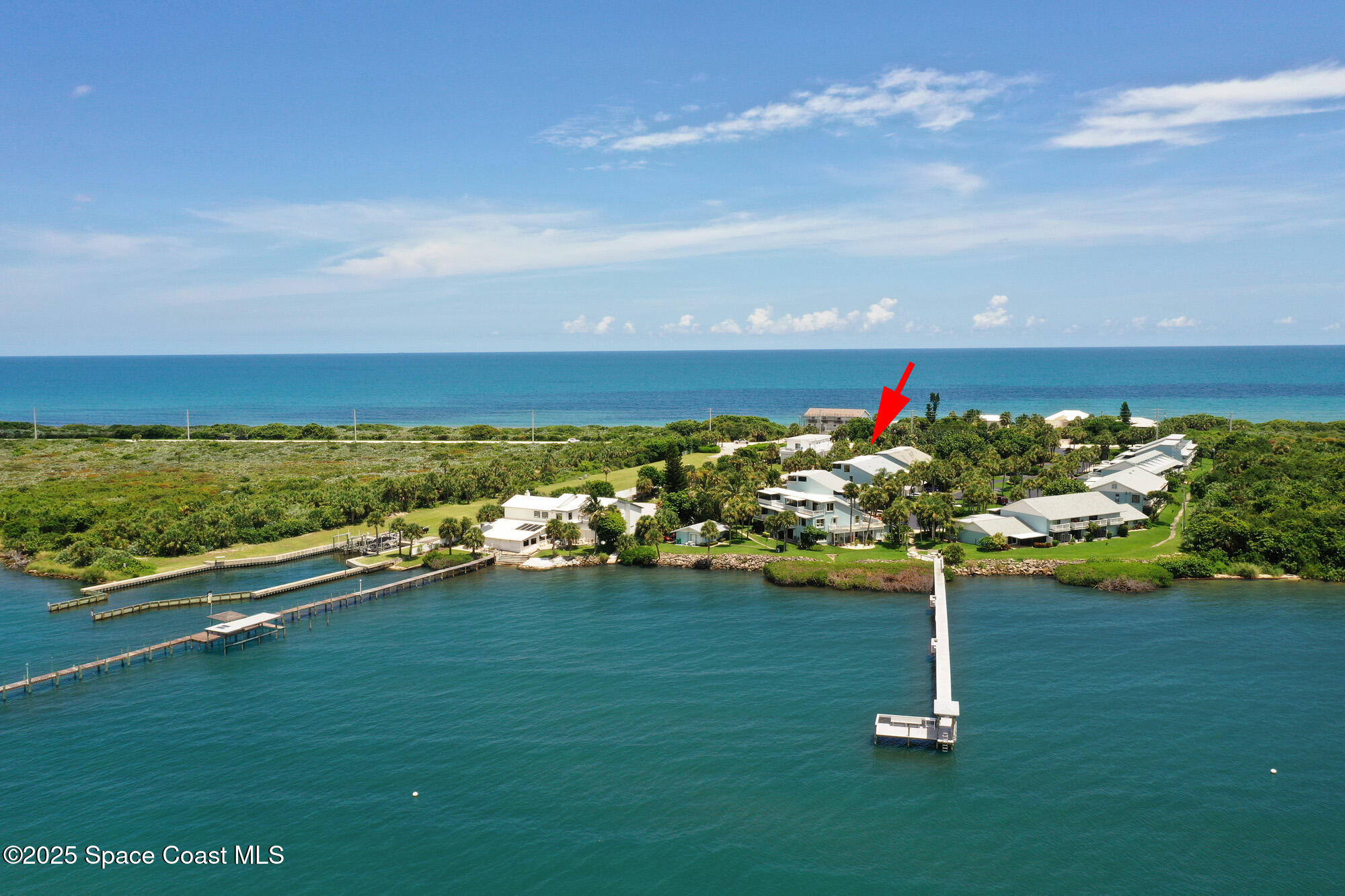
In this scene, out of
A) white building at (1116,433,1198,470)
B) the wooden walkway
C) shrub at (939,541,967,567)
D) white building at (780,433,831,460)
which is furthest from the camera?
white building at (780,433,831,460)

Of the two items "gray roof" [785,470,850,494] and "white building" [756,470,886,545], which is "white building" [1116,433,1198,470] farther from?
"white building" [756,470,886,545]

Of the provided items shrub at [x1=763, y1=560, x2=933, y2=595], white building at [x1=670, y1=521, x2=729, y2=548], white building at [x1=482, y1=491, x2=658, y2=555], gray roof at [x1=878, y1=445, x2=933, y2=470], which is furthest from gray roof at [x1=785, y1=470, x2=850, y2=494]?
white building at [x1=482, y1=491, x2=658, y2=555]

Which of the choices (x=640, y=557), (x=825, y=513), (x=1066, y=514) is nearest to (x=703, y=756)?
(x=640, y=557)

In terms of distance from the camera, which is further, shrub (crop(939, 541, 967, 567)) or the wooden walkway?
shrub (crop(939, 541, 967, 567))

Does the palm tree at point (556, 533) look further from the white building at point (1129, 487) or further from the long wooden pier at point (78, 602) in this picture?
the white building at point (1129, 487)

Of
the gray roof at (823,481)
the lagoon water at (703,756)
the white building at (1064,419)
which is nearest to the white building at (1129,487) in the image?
the lagoon water at (703,756)

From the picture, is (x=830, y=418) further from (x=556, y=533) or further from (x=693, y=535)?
(x=556, y=533)
